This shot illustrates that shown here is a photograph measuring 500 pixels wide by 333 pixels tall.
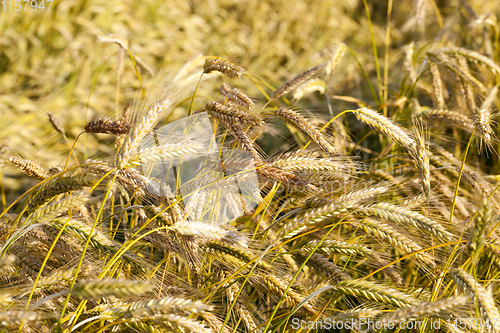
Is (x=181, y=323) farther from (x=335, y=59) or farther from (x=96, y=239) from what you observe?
(x=335, y=59)

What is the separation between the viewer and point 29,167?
139 centimetres

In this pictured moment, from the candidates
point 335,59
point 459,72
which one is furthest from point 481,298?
point 335,59

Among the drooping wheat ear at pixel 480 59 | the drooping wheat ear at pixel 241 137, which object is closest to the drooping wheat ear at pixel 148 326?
the drooping wheat ear at pixel 241 137

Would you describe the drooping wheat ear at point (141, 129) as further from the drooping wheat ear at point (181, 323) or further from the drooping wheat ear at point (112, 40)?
the drooping wheat ear at point (112, 40)

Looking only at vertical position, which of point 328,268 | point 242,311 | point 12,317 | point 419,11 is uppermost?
point 419,11

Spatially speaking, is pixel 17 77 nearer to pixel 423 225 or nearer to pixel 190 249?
pixel 190 249

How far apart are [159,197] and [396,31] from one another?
5.99 metres

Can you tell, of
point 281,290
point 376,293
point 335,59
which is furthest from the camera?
point 335,59

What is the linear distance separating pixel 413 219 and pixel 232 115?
76 cm

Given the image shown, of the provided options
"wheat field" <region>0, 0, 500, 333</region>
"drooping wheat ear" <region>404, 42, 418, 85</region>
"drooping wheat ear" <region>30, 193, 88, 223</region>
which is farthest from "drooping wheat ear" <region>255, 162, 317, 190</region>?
"drooping wheat ear" <region>404, 42, 418, 85</region>

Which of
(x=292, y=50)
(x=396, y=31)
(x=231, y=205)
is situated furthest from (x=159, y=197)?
(x=396, y=31)

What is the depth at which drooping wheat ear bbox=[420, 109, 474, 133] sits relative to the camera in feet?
5.50

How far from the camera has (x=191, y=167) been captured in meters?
1.84

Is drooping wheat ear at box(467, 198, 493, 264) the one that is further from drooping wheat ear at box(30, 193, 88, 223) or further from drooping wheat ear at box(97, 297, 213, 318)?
drooping wheat ear at box(30, 193, 88, 223)
